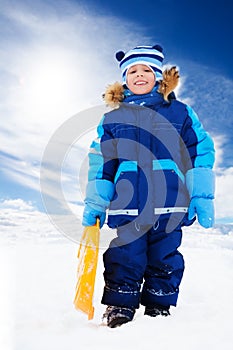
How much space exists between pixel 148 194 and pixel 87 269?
755mm

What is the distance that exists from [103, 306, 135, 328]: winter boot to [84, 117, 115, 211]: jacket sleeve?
2.60 ft

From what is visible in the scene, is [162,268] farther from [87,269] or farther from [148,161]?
[148,161]

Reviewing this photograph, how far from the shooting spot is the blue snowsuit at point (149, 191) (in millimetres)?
2908

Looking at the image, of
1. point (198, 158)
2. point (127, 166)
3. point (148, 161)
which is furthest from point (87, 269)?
point (198, 158)

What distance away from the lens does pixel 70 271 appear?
14.6 feet

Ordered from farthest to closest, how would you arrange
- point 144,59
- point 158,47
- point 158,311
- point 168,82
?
point 158,47, point 144,59, point 168,82, point 158,311

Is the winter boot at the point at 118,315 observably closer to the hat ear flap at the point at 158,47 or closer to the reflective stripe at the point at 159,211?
the reflective stripe at the point at 159,211

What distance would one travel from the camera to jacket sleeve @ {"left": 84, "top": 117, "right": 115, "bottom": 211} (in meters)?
3.07

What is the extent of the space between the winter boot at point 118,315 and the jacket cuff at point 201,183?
→ 103cm

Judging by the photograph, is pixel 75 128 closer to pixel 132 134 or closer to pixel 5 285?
pixel 132 134

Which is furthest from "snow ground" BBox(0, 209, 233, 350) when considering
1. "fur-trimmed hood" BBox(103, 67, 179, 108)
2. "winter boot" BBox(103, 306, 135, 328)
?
"fur-trimmed hood" BBox(103, 67, 179, 108)

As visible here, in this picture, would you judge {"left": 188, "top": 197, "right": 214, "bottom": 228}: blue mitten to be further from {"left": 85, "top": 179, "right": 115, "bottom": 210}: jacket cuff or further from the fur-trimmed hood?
the fur-trimmed hood

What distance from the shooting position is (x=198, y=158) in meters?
3.08

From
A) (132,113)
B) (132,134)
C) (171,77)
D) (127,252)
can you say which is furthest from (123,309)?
(171,77)
